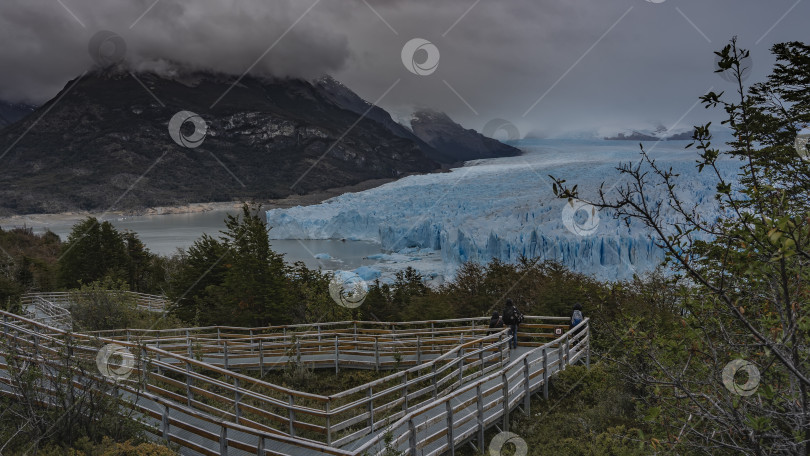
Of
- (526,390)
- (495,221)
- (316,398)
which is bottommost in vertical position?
(526,390)

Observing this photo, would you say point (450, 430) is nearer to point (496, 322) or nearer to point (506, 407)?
point (506, 407)

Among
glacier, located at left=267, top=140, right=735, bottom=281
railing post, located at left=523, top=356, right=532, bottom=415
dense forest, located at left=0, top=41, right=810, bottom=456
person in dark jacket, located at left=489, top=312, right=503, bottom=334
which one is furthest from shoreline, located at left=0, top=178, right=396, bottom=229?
railing post, located at left=523, top=356, right=532, bottom=415

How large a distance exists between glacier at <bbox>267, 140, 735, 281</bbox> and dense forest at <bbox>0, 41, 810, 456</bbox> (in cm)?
531

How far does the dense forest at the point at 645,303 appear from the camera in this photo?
3.29 metres

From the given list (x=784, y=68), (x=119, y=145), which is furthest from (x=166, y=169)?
(x=784, y=68)

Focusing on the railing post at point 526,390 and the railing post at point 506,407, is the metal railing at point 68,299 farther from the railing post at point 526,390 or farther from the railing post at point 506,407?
the railing post at point 506,407

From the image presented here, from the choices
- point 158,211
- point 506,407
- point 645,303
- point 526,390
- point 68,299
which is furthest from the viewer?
point 158,211

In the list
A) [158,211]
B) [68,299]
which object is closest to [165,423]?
[68,299]

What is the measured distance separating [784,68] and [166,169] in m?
184

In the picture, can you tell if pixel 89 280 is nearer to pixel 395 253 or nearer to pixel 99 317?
pixel 99 317

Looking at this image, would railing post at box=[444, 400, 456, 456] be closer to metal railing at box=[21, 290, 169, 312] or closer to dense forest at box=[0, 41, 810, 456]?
dense forest at box=[0, 41, 810, 456]

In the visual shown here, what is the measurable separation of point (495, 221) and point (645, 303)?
20023mm

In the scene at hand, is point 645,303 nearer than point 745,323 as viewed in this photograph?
No

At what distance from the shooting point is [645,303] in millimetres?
15953
